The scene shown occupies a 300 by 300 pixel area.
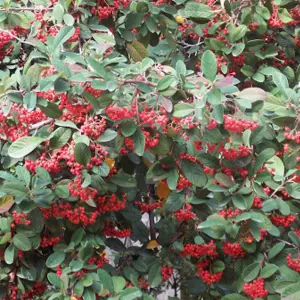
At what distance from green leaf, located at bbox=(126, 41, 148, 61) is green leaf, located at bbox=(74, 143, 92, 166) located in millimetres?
677

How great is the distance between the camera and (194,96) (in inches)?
69.6

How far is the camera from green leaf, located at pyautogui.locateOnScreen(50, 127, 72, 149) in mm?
1809

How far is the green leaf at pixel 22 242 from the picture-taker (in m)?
1.96

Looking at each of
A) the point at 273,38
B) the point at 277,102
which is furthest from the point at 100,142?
the point at 273,38

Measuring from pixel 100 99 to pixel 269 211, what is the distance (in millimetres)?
637

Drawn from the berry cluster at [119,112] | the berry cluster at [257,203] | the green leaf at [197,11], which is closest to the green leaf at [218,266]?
the berry cluster at [257,203]

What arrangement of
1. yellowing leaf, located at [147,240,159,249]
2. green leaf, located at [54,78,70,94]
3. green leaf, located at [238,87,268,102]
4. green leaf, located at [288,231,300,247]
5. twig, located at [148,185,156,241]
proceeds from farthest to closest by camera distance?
twig, located at [148,185,156,241] → yellowing leaf, located at [147,240,159,249] → green leaf, located at [288,231,300,247] → green leaf, located at [238,87,268,102] → green leaf, located at [54,78,70,94]

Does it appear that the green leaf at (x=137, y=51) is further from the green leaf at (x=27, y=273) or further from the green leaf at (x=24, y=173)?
the green leaf at (x=27, y=273)

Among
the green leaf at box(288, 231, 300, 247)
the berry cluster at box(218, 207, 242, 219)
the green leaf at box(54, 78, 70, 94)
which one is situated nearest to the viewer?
the green leaf at box(54, 78, 70, 94)

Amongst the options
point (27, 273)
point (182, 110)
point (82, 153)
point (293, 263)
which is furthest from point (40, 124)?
point (293, 263)

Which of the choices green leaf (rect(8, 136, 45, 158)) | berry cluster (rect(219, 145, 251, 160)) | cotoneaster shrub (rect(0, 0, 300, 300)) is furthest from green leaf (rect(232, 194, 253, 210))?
green leaf (rect(8, 136, 45, 158))

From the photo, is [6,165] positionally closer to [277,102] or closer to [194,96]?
[194,96]

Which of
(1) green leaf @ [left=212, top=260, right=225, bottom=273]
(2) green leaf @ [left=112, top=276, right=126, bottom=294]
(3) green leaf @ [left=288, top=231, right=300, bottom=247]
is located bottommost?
(1) green leaf @ [left=212, top=260, right=225, bottom=273]

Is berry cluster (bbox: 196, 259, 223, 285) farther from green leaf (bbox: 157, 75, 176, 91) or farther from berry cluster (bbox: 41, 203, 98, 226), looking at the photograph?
green leaf (bbox: 157, 75, 176, 91)
